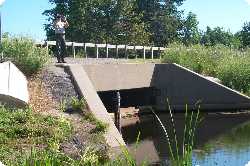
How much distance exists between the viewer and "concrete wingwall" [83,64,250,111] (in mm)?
20750

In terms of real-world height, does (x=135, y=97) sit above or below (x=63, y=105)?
below

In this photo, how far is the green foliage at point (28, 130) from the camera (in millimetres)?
11000

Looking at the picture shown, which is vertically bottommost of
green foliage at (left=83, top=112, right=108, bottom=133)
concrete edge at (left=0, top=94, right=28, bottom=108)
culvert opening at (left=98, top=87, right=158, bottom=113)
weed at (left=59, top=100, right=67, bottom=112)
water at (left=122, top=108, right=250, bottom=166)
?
water at (left=122, top=108, right=250, bottom=166)

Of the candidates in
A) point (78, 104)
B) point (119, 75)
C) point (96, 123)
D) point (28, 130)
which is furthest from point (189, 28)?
point (28, 130)

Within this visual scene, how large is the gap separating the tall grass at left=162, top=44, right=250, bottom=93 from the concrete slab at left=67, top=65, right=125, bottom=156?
7.95 metres

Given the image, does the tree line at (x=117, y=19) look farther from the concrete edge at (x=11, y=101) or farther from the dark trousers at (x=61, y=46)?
the concrete edge at (x=11, y=101)

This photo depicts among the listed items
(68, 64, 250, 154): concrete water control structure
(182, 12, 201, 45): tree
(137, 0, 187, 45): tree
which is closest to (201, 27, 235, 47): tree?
(182, 12, 201, 45): tree

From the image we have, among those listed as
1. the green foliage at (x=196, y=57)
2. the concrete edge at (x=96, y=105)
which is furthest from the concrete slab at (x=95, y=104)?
the green foliage at (x=196, y=57)

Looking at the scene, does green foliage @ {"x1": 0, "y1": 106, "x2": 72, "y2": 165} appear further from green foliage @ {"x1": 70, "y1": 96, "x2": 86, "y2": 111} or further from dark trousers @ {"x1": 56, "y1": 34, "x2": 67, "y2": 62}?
dark trousers @ {"x1": 56, "y1": 34, "x2": 67, "y2": 62}

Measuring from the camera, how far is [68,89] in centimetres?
1528

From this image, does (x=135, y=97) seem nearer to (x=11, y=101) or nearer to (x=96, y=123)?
(x=96, y=123)

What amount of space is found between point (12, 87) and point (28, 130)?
2.06 m

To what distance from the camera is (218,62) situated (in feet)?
83.7

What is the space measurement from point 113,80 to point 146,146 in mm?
5436
